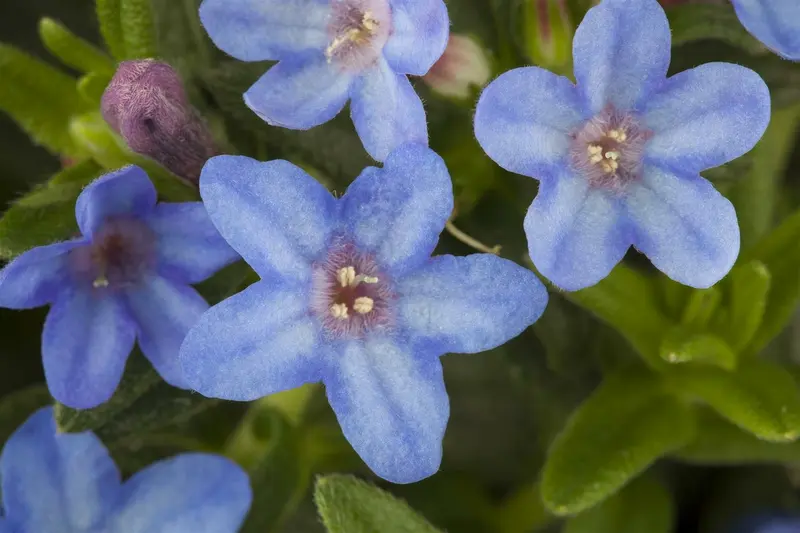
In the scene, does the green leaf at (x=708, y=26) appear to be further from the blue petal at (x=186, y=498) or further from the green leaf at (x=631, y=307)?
the blue petal at (x=186, y=498)

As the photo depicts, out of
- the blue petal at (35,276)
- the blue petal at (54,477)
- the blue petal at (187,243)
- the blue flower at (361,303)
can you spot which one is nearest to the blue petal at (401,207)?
the blue flower at (361,303)

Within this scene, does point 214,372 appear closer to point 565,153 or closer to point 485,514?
point 565,153

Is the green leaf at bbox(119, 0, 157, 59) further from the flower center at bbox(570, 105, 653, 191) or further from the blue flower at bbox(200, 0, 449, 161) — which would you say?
the flower center at bbox(570, 105, 653, 191)

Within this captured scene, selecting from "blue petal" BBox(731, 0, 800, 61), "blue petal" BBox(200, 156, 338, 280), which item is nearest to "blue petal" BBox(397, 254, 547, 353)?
"blue petal" BBox(200, 156, 338, 280)

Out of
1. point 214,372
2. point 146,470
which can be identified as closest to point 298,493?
point 146,470

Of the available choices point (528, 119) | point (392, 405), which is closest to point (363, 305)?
point (392, 405)

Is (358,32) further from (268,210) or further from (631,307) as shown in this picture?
(631,307)
